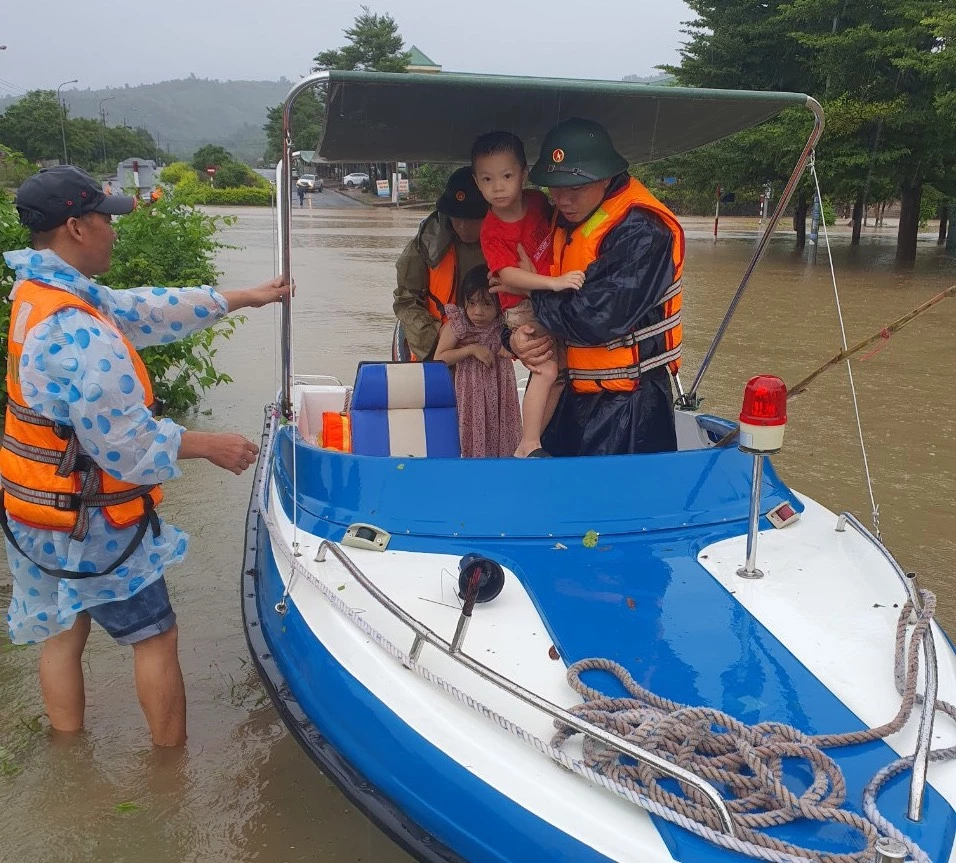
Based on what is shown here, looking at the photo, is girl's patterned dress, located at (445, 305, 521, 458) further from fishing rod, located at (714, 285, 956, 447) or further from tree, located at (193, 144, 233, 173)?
→ tree, located at (193, 144, 233, 173)

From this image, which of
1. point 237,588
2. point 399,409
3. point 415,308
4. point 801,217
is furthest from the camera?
point 801,217

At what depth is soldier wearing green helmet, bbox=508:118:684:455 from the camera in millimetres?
2793

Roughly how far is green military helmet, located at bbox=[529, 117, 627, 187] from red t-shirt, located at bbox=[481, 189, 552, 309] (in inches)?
16.9

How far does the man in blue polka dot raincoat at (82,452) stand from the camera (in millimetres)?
2205

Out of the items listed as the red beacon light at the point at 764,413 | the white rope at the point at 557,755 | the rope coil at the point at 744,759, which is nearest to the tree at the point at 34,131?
the white rope at the point at 557,755

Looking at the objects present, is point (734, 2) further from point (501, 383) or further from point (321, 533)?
point (321, 533)

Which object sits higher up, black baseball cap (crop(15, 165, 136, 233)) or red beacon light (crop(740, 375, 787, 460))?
black baseball cap (crop(15, 165, 136, 233))

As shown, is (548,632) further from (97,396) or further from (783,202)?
(783,202)

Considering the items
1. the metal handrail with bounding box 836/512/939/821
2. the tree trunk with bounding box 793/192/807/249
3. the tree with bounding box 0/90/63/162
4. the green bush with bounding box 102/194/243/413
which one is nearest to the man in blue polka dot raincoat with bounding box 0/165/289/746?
the metal handrail with bounding box 836/512/939/821

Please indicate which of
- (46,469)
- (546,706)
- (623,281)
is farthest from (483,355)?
(546,706)

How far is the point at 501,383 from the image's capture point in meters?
3.75

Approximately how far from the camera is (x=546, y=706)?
1.69 m

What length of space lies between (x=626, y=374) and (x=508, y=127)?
4.78 ft

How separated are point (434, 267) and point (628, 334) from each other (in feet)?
3.91
